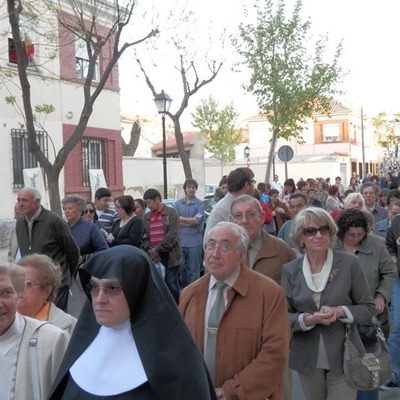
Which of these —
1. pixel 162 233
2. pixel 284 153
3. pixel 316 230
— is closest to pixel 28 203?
pixel 162 233

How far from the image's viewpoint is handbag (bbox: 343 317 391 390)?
4.74 metres

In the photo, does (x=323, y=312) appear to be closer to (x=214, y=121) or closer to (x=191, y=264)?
(x=191, y=264)

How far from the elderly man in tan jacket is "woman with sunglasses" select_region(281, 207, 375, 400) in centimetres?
85

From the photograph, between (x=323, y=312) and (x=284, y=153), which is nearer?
(x=323, y=312)

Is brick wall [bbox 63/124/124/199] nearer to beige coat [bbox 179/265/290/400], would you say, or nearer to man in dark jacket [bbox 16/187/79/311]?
man in dark jacket [bbox 16/187/79/311]

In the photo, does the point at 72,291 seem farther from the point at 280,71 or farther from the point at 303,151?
the point at 303,151

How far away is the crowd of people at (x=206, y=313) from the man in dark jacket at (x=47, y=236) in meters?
0.01

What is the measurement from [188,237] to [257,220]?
6785 millimetres

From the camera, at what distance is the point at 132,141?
37312 millimetres

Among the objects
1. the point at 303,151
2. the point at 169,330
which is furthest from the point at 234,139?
the point at 169,330

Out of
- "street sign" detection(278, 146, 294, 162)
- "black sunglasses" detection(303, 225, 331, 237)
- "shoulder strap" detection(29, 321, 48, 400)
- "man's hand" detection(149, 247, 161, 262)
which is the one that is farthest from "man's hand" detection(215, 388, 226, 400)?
"street sign" detection(278, 146, 294, 162)

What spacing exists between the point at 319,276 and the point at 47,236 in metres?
3.22

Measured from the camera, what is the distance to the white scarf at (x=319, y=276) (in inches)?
193

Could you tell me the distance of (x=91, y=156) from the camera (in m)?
23.6
